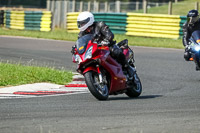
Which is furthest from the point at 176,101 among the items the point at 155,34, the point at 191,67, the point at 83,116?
the point at 155,34

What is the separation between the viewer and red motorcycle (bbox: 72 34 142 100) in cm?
885

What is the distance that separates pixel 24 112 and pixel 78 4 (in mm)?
28844

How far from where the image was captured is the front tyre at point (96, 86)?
28.8 ft

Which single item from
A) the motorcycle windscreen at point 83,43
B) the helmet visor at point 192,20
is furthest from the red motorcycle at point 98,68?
the helmet visor at point 192,20

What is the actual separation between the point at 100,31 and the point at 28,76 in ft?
10.8

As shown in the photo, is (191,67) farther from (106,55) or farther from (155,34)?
(155,34)

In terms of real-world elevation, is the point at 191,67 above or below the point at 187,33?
below

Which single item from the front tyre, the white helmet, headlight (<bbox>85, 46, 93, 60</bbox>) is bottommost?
the front tyre

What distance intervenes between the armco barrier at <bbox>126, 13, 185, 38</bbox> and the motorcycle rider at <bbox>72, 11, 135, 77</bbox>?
51.6 ft

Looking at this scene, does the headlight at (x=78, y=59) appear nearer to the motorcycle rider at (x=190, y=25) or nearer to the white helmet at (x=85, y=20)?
the white helmet at (x=85, y=20)

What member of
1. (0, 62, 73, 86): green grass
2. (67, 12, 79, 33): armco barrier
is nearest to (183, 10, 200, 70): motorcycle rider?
(0, 62, 73, 86): green grass

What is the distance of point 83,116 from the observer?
7.18 meters

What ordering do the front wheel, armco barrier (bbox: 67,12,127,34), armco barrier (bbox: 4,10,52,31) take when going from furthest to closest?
armco barrier (bbox: 4,10,52,31) → armco barrier (bbox: 67,12,127,34) → the front wheel

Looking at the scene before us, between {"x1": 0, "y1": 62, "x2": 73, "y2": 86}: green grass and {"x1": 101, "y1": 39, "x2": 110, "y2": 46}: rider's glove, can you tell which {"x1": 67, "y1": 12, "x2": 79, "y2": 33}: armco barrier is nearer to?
{"x1": 0, "y1": 62, "x2": 73, "y2": 86}: green grass
